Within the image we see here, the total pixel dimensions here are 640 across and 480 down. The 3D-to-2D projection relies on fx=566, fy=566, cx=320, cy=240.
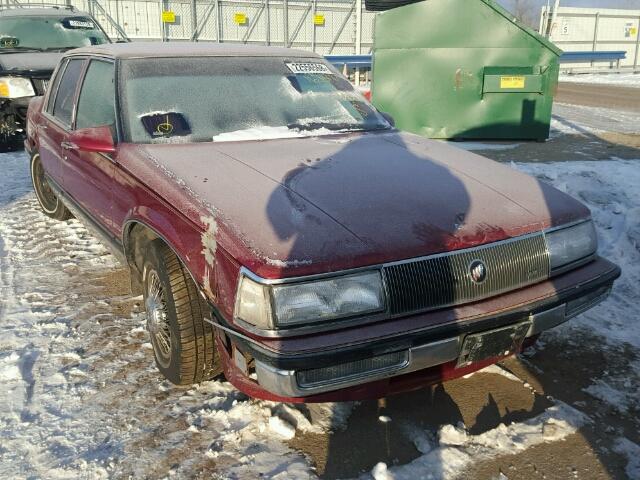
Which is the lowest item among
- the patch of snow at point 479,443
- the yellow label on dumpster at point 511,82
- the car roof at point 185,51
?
the patch of snow at point 479,443

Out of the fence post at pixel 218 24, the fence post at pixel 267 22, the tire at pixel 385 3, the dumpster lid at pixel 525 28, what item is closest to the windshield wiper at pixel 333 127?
the dumpster lid at pixel 525 28

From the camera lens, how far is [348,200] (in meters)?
2.48

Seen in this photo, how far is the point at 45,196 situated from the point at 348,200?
13.3 ft

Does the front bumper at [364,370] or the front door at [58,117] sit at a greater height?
the front door at [58,117]

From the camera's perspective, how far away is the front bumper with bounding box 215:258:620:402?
2041 mm

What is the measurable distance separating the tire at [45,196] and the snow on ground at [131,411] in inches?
50.3

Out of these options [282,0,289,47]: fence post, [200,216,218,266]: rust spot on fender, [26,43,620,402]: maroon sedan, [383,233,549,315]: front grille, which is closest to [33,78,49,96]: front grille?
[26,43,620,402]: maroon sedan

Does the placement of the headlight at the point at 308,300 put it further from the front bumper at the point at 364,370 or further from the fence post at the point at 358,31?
the fence post at the point at 358,31

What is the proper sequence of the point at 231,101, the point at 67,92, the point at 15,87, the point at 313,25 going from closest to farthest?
1. the point at 231,101
2. the point at 67,92
3. the point at 15,87
4. the point at 313,25

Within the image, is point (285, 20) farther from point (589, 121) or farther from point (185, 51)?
point (185, 51)

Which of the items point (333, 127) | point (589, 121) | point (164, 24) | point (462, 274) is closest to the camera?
point (462, 274)

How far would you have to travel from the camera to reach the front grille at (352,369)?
2.05m

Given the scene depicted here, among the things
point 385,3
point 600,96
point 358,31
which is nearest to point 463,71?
point 385,3

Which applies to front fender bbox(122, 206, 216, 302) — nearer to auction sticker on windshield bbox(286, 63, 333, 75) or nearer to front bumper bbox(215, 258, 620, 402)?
front bumper bbox(215, 258, 620, 402)
